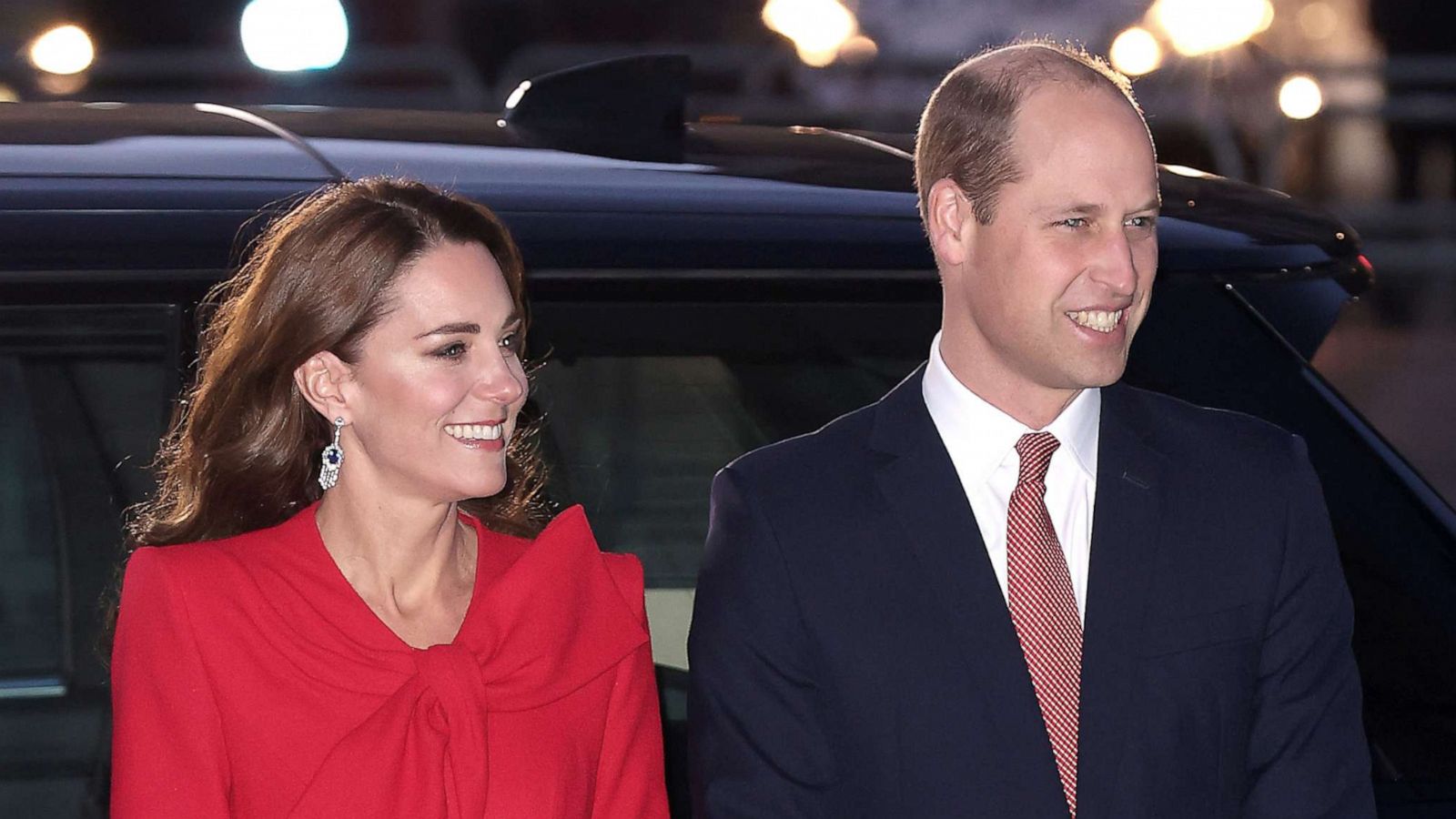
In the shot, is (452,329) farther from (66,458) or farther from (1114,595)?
(1114,595)

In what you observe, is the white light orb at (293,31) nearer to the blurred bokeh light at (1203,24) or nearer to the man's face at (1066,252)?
the man's face at (1066,252)

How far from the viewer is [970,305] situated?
8.43 feet

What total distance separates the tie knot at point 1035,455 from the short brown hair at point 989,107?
26 cm

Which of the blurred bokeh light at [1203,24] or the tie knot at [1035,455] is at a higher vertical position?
the blurred bokeh light at [1203,24]

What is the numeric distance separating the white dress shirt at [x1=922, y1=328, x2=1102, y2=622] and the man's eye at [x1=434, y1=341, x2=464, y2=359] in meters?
0.59

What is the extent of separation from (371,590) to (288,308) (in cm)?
38

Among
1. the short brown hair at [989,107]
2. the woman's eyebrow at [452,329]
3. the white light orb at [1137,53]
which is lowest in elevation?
the woman's eyebrow at [452,329]

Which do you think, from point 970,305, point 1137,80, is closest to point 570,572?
point 970,305

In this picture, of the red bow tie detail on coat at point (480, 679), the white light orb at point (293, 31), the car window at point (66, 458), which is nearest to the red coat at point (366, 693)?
the red bow tie detail on coat at point (480, 679)

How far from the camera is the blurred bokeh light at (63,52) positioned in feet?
38.6

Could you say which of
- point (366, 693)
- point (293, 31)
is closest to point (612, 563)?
point (366, 693)

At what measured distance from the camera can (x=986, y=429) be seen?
2568 mm

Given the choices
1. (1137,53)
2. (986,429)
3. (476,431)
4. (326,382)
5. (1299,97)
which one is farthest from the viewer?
(1137,53)

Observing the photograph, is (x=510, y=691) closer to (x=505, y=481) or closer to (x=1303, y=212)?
(x=505, y=481)
